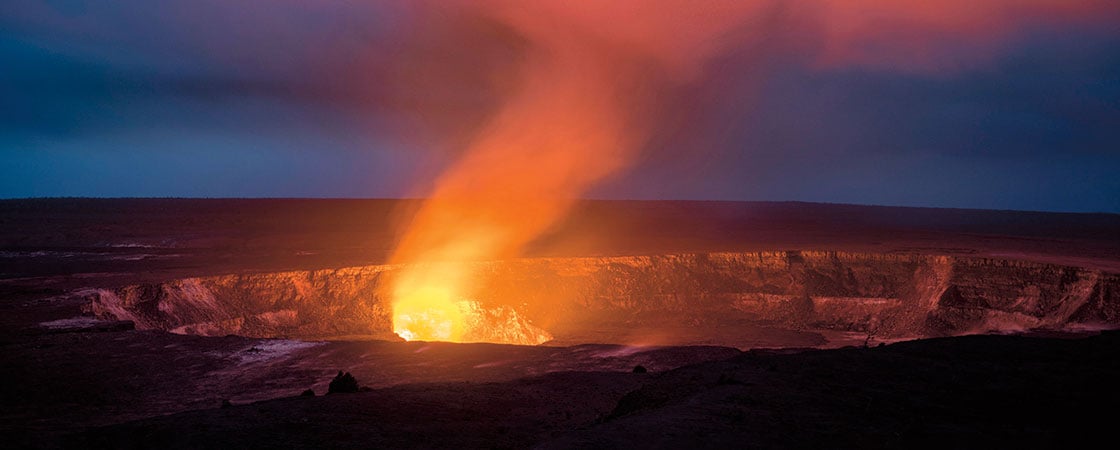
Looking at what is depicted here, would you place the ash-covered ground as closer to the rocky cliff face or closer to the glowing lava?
the rocky cliff face

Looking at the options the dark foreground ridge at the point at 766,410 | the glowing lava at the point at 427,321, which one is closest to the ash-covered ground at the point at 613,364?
the dark foreground ridge at the point at 766,410

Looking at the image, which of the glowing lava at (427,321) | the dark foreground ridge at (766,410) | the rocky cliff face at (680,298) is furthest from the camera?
the glowing lava at (427,321)

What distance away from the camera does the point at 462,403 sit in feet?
34.8

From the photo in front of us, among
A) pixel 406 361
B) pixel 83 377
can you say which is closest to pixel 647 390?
pixel 406 361

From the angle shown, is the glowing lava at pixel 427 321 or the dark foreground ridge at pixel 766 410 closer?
the dark foreground ridge at pixel 766 410

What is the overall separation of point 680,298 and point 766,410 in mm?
25552

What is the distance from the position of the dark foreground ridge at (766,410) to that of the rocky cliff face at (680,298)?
50.1 ft

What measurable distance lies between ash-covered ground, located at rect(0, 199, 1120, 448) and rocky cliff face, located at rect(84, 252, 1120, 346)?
0.11 meters

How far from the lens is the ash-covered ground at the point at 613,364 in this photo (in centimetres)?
600

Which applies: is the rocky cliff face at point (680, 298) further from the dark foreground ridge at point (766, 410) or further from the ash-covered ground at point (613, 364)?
the dark foreground ridge at point (766, 410)

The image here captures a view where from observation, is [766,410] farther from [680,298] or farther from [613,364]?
[680,298]

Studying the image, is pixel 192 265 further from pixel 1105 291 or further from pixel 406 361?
pixel 1105 291

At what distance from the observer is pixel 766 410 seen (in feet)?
20.2

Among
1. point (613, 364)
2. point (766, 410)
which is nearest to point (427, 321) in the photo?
point (613, 364)
